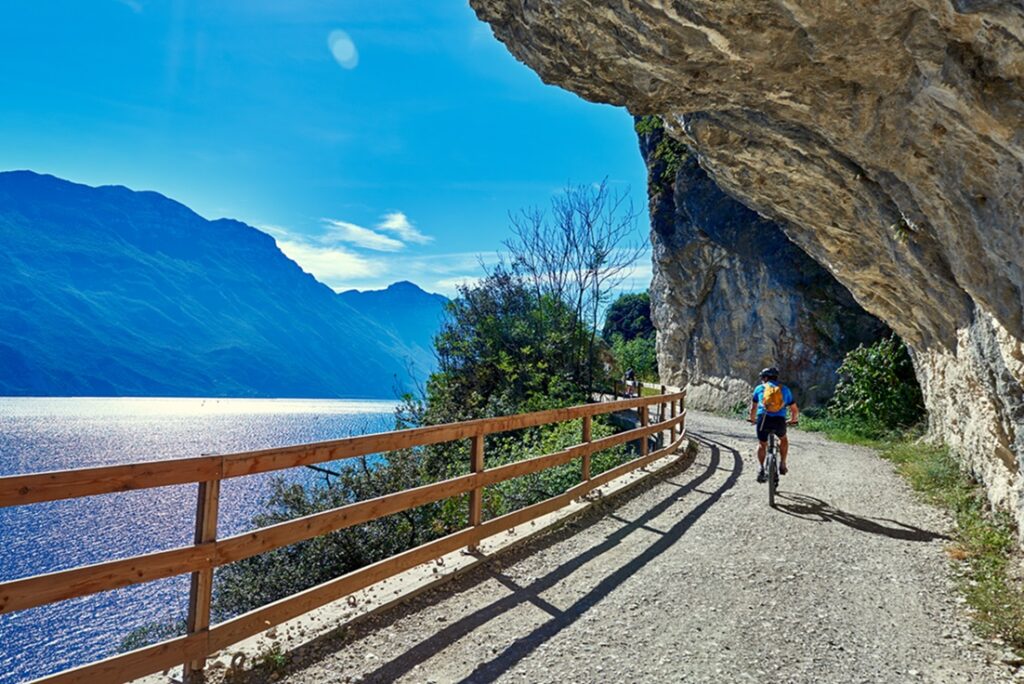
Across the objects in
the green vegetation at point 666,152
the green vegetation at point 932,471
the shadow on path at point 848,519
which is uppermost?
the green vegetation at point 666,152

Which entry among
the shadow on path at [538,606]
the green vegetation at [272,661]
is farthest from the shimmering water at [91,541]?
the shadow on path at [538,606]

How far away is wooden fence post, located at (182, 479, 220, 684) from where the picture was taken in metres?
3.26

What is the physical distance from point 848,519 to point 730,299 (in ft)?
77.6

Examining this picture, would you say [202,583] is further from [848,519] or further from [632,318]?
[632,318]

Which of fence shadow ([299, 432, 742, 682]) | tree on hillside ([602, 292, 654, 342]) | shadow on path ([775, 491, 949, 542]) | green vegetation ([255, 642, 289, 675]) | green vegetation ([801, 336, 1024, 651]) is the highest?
tree on hillside ([602, 292, 654, 342])

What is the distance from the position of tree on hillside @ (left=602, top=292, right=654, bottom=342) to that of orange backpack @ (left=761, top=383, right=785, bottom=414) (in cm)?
6249

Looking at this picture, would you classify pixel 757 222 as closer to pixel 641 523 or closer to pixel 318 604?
pixel 641 523

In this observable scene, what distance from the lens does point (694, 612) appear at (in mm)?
4562

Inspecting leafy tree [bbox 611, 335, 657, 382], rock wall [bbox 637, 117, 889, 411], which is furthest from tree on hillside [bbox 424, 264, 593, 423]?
leafy tree [bbox 611, 335, 657, 382]

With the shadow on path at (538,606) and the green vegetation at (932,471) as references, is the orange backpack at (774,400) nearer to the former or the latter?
the shadow on path at (538,606)

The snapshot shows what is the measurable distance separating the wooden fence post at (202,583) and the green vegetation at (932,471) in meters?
5.28

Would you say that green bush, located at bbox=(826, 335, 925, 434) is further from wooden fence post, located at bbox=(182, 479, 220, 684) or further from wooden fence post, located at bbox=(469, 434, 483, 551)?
wooden fence post, located at bbox=(182, 479, 220, 684)

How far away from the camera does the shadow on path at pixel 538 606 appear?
3.60m

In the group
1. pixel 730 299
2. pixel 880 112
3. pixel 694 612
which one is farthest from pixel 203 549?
pixel 730 299
